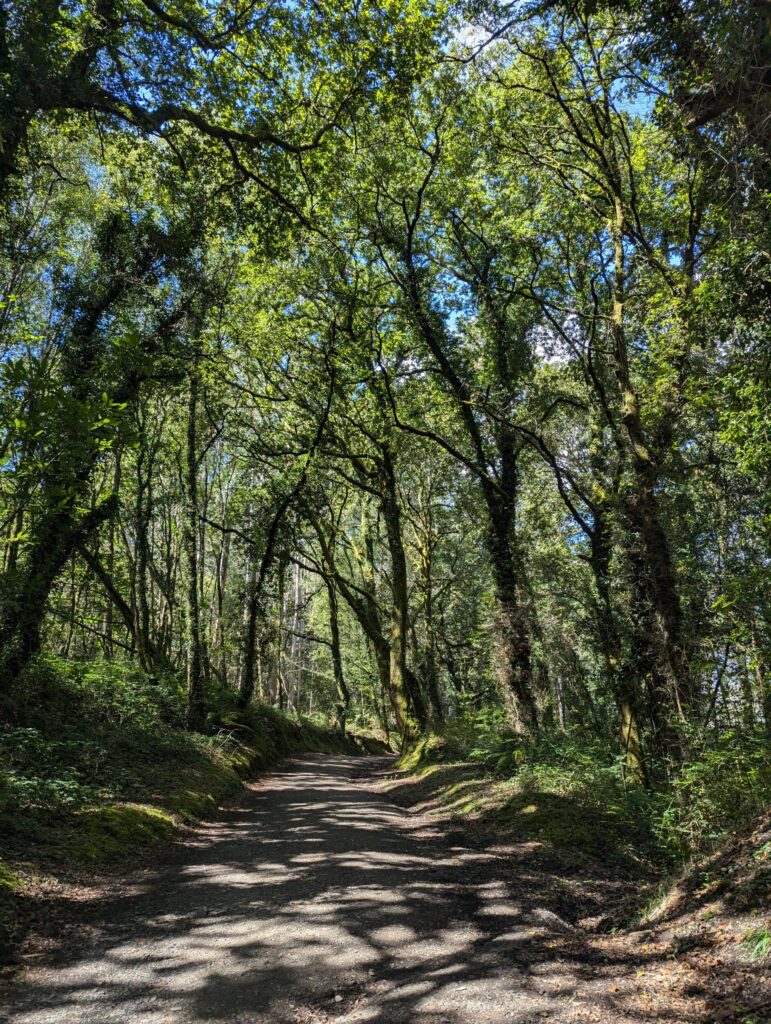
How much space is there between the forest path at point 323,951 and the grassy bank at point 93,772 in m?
0.69


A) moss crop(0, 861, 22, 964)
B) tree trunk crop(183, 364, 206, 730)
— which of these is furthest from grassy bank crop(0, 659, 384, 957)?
tree trunk crop(183, 364, 206, 730)

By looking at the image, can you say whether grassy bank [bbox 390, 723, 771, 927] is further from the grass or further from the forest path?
the grass

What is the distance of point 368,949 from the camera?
4051 mm

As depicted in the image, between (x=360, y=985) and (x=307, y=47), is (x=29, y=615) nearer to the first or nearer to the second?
(x=360, y=985)

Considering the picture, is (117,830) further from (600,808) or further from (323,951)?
(600,808)

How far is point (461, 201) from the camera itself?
1341cm

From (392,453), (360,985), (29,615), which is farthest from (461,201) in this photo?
(360,985)

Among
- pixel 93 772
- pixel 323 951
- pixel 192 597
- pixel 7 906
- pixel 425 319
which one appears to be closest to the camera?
pixel 323 951

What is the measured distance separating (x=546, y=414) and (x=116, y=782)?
11.4m

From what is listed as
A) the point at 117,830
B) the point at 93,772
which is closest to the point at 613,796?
the point at 117,830

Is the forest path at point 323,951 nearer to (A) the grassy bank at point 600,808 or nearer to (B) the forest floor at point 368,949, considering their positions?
(B) the forest floor at point 368,949

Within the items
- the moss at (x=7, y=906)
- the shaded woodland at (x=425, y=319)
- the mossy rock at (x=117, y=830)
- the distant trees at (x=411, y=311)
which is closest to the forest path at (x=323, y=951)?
the moss at (x=7, y=906)

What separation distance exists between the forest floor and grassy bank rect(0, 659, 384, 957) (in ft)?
1.66

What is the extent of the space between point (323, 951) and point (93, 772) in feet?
16.6
